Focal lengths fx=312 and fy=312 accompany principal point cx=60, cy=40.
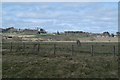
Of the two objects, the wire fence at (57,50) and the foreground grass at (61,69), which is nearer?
the foreground grass at (61,69)

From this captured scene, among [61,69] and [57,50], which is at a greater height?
[57,50]

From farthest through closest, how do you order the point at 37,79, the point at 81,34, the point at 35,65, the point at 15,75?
1. the point at 81,34
2. the point at 35,65
3. the point at 15,75
4. the point at 37,79

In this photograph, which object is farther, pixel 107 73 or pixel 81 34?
pixel 81 34

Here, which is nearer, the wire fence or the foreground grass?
the foreground grass

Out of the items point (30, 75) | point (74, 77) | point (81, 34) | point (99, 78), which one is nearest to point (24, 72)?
point (30, 75)

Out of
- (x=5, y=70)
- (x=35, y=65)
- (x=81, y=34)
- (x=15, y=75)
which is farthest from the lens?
(x=81, y=34)

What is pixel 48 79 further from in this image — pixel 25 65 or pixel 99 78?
pixel 25 65

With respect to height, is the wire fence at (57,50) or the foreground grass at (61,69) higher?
the wire fence at (57,50)

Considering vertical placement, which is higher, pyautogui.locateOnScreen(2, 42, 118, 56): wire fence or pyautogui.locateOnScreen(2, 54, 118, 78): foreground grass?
pyautogui.locateOnScreen(2, 42, 118, 56): wire fence

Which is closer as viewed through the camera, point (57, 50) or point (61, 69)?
point (61, 69)

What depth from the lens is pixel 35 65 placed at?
70.8ft

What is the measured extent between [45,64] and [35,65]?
736 mm

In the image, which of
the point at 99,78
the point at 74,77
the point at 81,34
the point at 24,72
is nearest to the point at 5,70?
the point at 24,72

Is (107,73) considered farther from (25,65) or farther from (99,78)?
(25,65)
